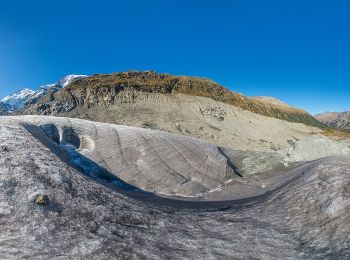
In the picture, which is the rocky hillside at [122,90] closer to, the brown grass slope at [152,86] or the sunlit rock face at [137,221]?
the brown grass slope at [152,86]

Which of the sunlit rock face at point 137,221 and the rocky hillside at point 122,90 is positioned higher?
the rocky hillside at point 122,90

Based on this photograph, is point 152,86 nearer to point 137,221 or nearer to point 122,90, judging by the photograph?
point 122,90

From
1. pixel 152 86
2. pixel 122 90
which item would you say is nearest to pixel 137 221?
pixel 122 90

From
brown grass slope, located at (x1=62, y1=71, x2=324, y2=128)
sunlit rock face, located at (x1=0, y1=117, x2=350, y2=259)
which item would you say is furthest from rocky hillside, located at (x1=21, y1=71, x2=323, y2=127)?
sunlit rock face, located at (x1=0, y1=117, x2=350, y2=259)

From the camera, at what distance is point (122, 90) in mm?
54562

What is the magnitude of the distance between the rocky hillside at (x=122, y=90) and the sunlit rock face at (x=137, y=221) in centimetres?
4265

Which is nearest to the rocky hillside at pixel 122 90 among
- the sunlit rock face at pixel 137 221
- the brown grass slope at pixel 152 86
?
the brown grass slope at pixel 152 86

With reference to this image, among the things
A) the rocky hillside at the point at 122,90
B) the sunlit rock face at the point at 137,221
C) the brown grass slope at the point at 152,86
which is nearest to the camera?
the sunlit rock face at the point at 137,221

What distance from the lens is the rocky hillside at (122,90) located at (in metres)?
51.9

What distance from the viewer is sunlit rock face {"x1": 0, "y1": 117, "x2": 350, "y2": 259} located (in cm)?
589

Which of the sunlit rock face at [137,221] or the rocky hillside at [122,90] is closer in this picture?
the sunlit rock face at [137,221]

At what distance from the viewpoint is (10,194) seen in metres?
6.67

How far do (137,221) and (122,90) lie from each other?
159 feet

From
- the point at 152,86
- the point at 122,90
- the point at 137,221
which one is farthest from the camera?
the point at 152,86
